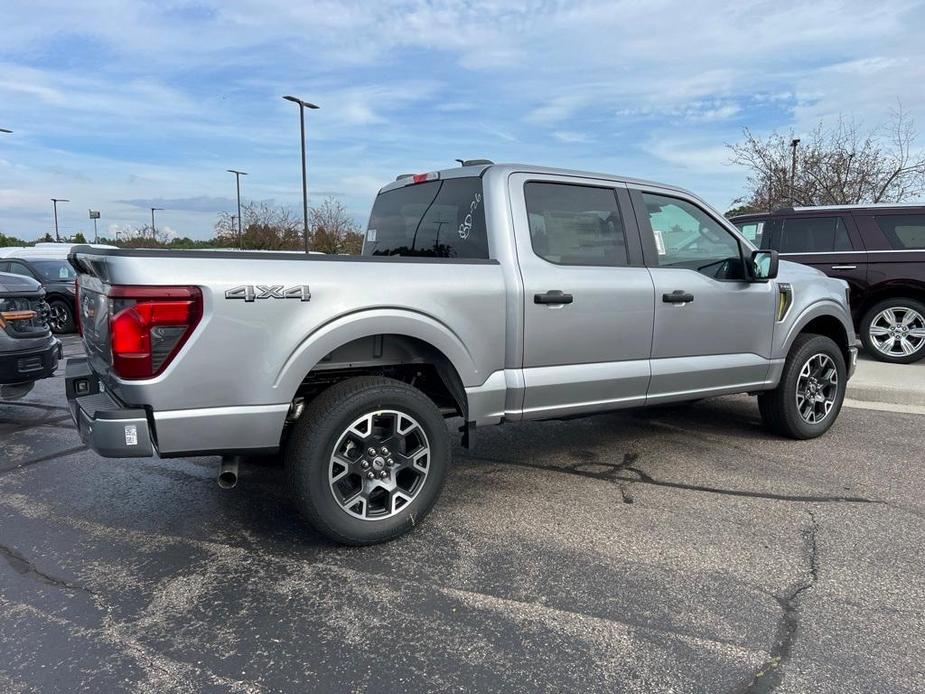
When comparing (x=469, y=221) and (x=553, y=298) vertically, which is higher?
(x=469, y=221)

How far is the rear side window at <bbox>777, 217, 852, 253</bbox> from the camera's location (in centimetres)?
909

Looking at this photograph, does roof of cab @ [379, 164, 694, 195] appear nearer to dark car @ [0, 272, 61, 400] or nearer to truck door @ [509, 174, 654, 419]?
truck door @ [509, 174, 654, 419]

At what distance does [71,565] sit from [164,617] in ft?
2.64

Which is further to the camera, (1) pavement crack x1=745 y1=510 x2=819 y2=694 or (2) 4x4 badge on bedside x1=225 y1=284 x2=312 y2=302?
(2) 4x4 badge on bedside x1=225 y1=284 x2=312 y2=302

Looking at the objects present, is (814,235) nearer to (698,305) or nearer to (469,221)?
(698,305)

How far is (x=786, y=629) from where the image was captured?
280 cm

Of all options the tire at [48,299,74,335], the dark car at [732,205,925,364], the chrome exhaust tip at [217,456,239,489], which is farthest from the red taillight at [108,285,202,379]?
the tire at [48,299,74,335]

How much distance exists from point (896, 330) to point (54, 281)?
1513 cm

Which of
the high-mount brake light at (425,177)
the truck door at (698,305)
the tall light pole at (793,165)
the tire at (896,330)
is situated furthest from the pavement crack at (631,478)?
the tall light pole at (793,165)

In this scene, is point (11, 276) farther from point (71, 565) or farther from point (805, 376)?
point (805, 376)

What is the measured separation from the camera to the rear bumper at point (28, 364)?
5539 mm

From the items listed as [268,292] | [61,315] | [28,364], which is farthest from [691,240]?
[61,315]

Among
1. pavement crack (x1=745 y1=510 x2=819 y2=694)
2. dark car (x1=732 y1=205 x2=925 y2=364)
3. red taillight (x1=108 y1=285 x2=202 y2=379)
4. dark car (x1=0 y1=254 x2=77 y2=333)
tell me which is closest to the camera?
pavement crack (x1=745 y1=510 x2=819 y2=694)

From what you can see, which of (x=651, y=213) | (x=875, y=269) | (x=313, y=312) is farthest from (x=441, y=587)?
(x=875, y=269)
